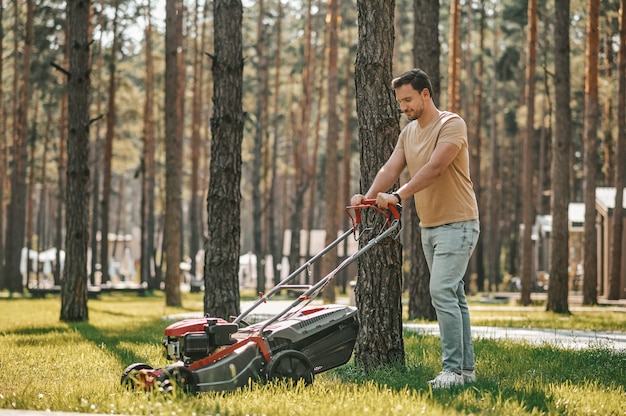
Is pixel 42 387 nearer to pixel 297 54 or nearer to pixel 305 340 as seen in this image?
pixel 305 340

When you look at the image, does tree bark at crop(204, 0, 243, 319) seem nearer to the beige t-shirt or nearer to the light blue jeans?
the beige t-shirt

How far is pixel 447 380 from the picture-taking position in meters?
7.29

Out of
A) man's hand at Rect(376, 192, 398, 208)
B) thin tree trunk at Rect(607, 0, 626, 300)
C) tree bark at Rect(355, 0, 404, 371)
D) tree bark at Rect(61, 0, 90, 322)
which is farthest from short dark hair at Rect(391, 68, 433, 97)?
thin tree trunk at Rect(607, 0, 626, 300)

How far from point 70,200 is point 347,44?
32588 mm

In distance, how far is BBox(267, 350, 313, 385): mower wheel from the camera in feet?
22.9

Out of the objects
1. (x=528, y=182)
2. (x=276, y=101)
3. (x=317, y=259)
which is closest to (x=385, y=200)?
(x=317, y=259)

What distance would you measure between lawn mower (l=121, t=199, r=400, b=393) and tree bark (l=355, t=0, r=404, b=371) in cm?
89

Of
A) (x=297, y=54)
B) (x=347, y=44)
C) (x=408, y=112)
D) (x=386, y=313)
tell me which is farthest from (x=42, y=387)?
(x=297, y=54)

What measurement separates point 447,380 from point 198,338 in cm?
188

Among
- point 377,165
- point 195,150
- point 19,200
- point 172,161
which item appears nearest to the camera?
point 377,165

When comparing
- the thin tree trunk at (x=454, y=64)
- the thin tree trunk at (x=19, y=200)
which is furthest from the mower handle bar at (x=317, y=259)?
the thin tree trunk at (x=19, y=200)

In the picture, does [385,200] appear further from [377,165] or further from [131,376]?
[131,376]

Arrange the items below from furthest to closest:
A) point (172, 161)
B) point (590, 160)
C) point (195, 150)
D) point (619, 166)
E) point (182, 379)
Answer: point (195, 150)
point (619, 166)
point (590, 160)
point (172, 161)
point (182, 379)

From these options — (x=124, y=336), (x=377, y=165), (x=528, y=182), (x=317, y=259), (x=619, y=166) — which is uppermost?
(x=619, y=166)
